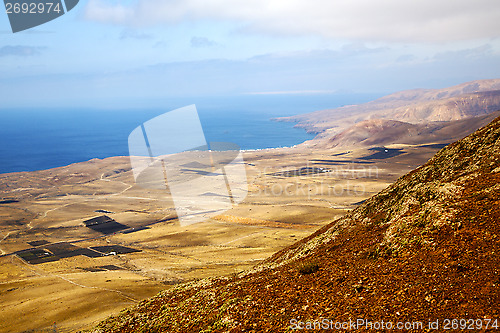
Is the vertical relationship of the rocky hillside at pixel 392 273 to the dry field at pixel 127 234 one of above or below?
above

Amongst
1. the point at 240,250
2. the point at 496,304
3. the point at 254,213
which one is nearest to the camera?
the point at 496,304

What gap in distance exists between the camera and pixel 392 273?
1097 centimetres

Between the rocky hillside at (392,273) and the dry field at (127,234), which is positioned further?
the dry field at (127,234)

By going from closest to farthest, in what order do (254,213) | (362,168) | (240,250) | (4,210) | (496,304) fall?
1. (496,304)
2. (240,250)
3. (254,213)
4. (4,210)
5. (362,168)

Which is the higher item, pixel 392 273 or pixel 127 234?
pixel 392 273

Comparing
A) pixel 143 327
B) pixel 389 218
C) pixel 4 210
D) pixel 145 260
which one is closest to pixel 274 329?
pixel 143 327

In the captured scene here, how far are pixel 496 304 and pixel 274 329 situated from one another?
18.7ft

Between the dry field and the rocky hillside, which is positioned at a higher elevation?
the rocky hillside

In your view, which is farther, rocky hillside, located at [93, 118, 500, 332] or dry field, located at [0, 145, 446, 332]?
dry field, located at [0, 145, 446, 332]

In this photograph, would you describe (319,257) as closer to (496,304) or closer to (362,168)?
(496,304)

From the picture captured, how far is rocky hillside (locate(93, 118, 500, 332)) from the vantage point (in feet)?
30.4

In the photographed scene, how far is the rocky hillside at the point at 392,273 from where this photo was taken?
9266 millimetres

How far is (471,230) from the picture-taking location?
433 inches

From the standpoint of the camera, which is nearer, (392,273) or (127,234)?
(392,273)
